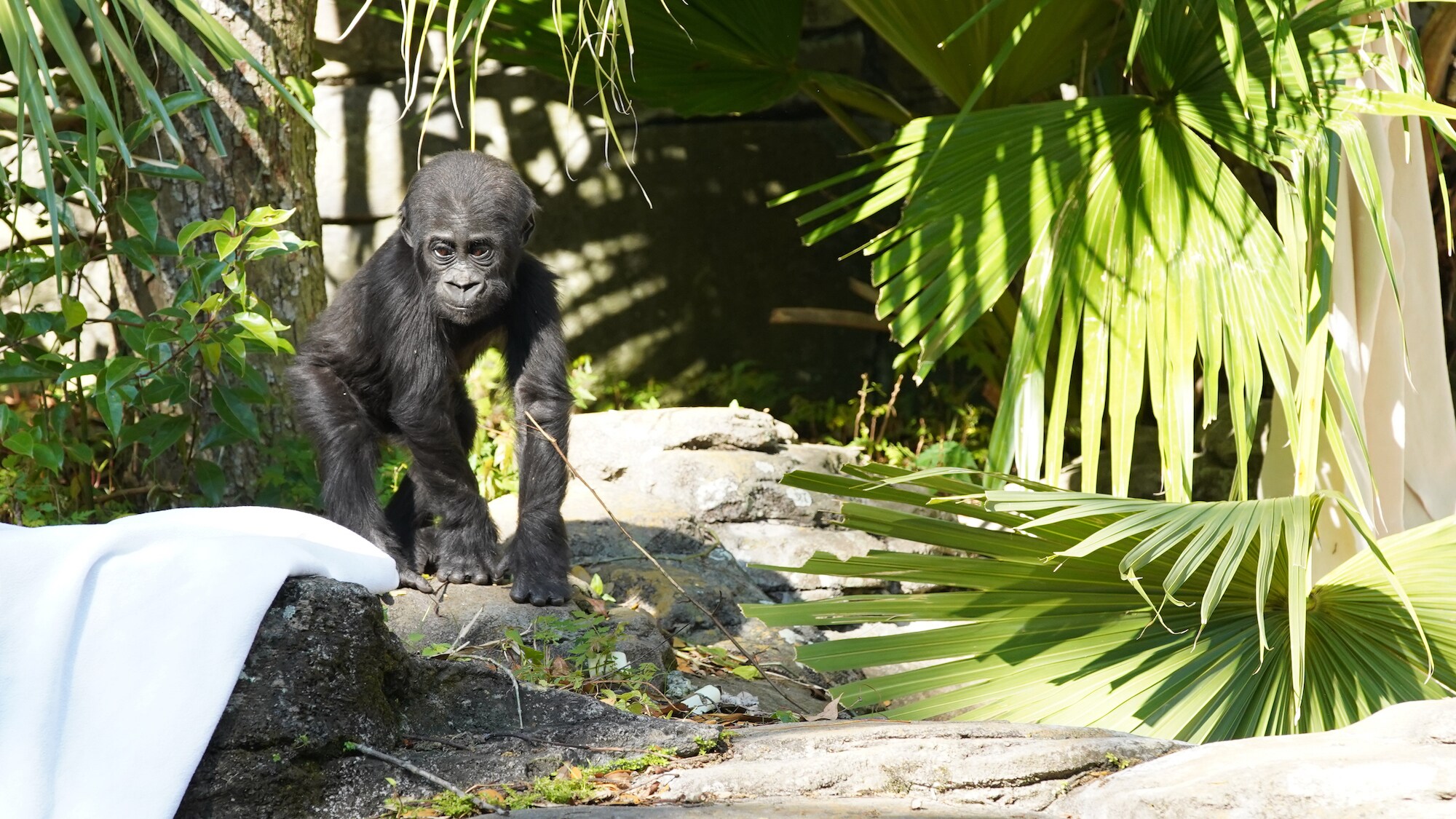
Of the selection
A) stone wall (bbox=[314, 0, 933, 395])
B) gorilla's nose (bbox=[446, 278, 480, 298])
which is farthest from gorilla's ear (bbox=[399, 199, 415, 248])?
stone wall (bbox=[314, 0, 933, 395])

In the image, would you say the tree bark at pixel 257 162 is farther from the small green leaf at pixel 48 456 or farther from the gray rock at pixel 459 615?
the gray rock at pixel 459 615

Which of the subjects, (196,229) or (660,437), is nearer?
(196,229)

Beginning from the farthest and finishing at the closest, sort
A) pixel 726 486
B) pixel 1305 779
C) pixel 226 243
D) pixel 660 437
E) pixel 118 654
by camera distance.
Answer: pixel 660 437
pixel 726 486
pixel 226 243
pixel 118 654
pixel 1305 779

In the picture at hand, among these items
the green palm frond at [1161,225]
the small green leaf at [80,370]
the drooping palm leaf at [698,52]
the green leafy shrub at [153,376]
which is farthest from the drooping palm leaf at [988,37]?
the small green leaf at [80,370]

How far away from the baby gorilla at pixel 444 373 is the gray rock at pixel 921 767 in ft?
5.25

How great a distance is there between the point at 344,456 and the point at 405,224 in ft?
2.49

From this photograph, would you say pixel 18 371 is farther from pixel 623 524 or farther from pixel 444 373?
pixel 623 524

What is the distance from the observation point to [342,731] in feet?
7.64

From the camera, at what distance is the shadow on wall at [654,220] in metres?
7.60

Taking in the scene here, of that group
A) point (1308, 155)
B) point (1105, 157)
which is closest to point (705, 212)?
point (1105, 157)

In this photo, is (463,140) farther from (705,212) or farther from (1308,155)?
(1308,155)

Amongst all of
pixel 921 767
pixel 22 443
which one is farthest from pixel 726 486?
pixel 921 767

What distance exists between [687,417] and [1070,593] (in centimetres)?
265

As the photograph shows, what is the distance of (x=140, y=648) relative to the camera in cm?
222
